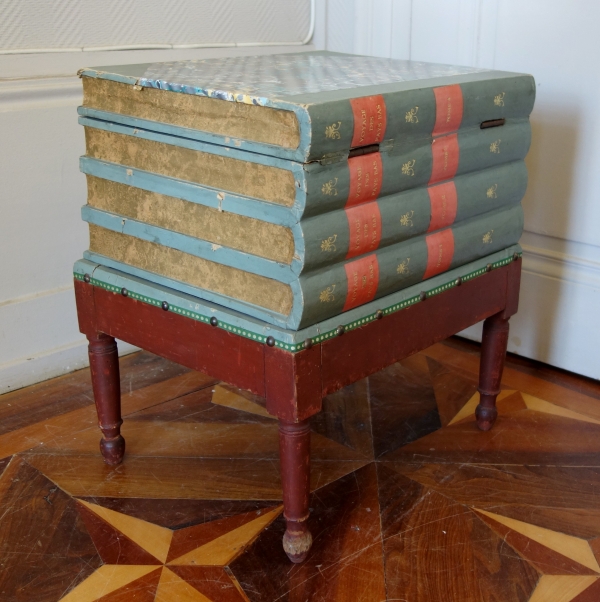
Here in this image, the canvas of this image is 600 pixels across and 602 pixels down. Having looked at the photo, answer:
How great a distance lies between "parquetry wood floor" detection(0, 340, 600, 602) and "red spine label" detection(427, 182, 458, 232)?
417 mm

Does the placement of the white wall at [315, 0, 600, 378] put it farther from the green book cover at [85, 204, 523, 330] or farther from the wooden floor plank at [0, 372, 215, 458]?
the wooden floor plank at [0, 372, 215, 458]

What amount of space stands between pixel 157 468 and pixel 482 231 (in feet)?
2.08

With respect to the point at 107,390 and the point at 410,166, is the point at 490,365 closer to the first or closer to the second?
the point at 410,166

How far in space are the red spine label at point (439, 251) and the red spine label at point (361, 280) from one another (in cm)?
12

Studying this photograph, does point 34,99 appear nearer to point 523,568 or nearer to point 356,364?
point 356,364

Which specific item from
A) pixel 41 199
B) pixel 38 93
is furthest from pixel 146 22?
pixel 41 199

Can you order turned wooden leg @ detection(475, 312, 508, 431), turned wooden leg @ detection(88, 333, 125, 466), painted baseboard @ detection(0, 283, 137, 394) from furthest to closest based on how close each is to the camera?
painted baseboard @ detection(0, 283, 137, 394) < turned wooden leg @ detection(475, 312, 508, 431) < turned wooden leg @ detection(88, 333, 125, 466)

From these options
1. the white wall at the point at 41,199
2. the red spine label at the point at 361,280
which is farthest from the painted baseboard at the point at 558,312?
the white wall at the point at 41,199

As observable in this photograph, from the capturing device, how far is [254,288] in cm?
98

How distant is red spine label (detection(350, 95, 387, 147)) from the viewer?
3.05 feet

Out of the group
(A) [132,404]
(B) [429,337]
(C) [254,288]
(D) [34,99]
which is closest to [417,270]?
(B) [429,337]

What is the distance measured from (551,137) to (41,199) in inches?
39.8

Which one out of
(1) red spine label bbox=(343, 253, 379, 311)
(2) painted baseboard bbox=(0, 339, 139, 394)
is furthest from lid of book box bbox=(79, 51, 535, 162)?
(2) painted baseboard bbox=(0, 339, 139, 394)

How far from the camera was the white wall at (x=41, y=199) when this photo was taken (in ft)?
4.88
